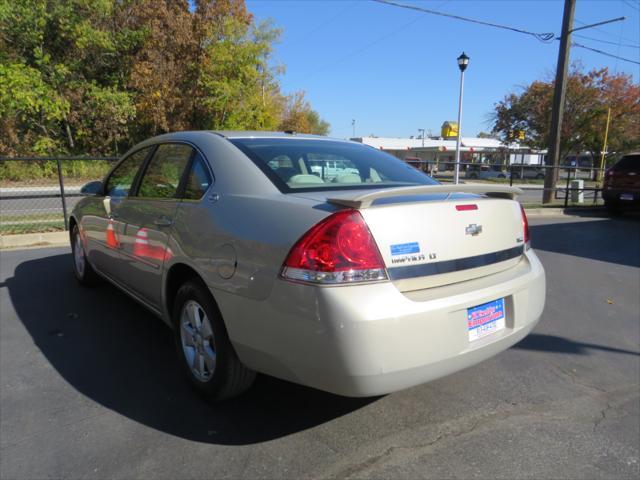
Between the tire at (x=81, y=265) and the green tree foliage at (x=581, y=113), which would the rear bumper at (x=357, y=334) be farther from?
the green tree foliage at (x=581, y=113)

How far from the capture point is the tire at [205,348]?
2.63 m

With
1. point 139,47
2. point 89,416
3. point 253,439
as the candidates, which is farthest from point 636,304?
point 139,47

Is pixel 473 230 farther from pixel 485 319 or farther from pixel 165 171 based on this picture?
pixel 165 171

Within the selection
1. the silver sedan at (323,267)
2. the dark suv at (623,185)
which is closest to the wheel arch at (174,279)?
the silver sedan at (323,267)

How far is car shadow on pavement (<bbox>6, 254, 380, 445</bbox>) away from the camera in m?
2.69

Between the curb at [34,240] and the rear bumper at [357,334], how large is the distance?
6.59 meters

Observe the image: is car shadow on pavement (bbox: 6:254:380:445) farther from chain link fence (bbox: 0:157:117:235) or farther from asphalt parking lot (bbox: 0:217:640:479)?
chain link fence (bbox: 0:157:117:235)

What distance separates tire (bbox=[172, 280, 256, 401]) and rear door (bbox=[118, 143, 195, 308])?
13.9 inches

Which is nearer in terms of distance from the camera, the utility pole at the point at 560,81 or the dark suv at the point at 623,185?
the dark suv at the point at 623,185

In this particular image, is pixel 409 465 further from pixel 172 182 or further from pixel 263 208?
pixel 172 182

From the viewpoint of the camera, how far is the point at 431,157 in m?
61.6

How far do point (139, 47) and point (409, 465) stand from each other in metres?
26.2

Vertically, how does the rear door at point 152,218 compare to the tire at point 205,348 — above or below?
above

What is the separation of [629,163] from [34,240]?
1441 cm
